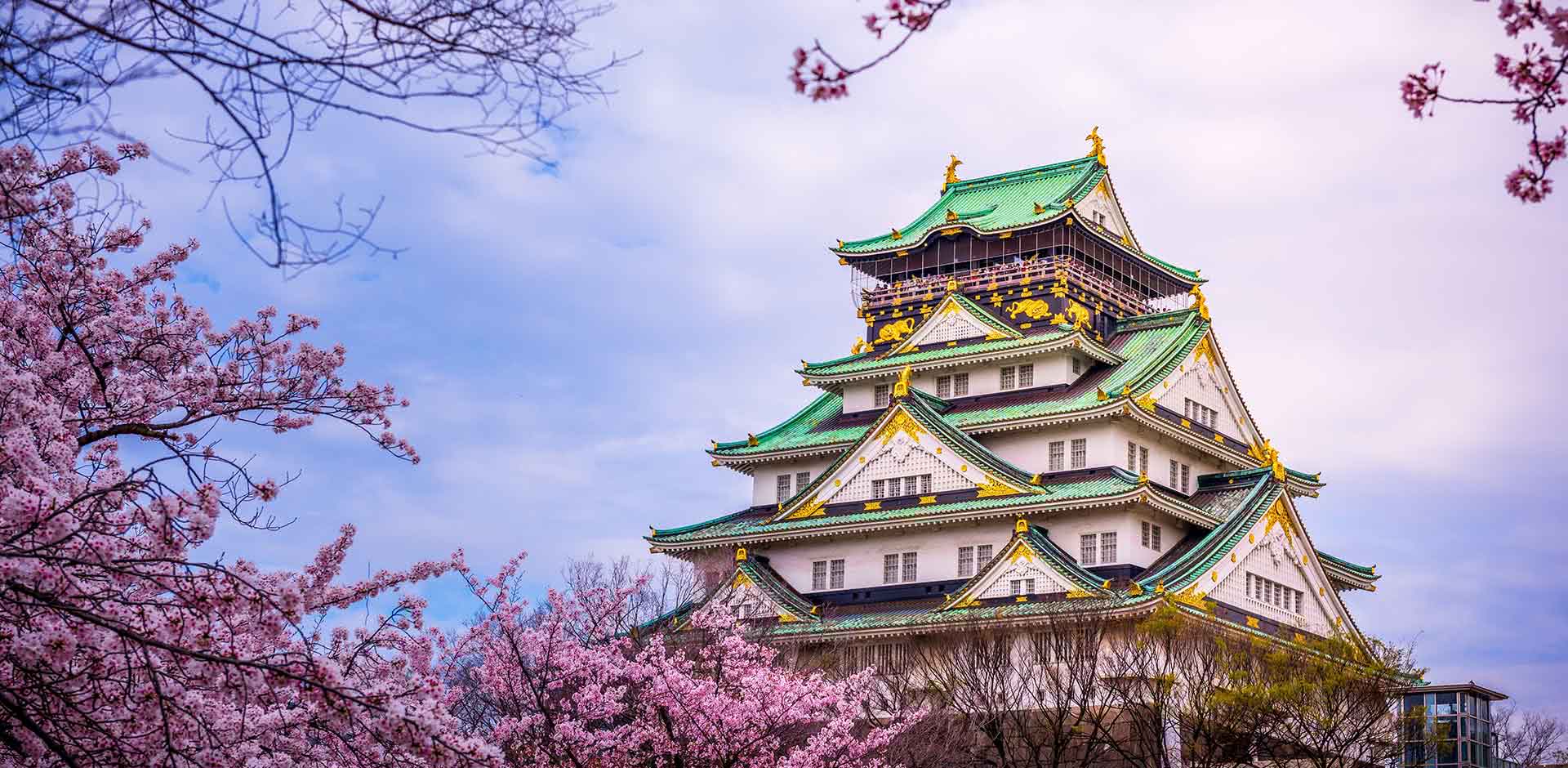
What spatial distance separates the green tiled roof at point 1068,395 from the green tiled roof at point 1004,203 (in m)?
4.77

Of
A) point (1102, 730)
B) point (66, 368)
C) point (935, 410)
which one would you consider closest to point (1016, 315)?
point (935, 410)

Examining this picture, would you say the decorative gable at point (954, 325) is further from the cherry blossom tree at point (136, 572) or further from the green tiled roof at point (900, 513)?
the cherry blossom tree at point (136, 572)

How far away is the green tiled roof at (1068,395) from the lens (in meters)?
53.5

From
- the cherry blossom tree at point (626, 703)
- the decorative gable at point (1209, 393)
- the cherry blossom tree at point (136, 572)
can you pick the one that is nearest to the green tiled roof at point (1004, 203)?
the decorative gable at point (1209, 393)

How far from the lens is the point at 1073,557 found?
50.9 m

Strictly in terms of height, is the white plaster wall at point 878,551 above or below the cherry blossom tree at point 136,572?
above

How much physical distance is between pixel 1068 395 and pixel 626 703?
24.2 meters

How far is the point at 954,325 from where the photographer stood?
57.9 meters

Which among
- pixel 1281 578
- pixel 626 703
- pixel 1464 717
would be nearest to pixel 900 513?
pixel 1281 578

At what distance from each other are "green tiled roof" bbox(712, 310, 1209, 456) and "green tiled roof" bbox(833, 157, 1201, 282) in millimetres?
4766

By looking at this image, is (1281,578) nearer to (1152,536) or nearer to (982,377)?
(1152,536)

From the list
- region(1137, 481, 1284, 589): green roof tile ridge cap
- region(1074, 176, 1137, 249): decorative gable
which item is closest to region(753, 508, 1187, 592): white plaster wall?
region(1137, 481, 1284, 589): green roof tile ridge cap

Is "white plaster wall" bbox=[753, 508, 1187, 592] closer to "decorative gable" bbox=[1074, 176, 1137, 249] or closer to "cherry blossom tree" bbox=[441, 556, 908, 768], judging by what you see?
"decorative gable" bbox=[1074, 176, 1137, 249]

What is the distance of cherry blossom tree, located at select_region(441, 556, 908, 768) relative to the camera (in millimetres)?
29922
